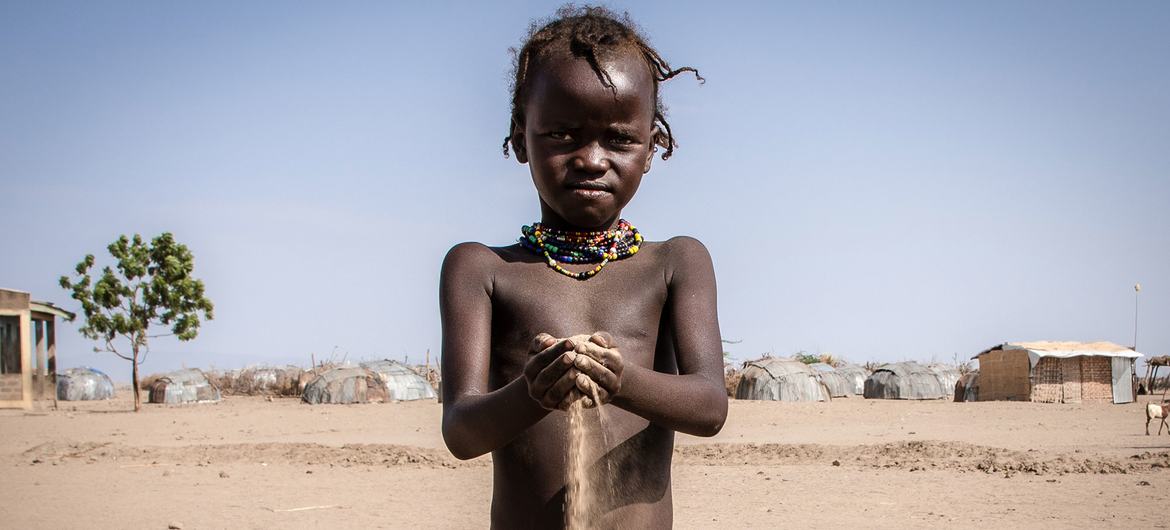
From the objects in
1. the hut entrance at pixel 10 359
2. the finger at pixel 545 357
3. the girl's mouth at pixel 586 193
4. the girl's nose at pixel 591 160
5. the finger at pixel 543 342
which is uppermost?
the girl's nose at pixel 591 160

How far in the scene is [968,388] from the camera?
3300 centimetres

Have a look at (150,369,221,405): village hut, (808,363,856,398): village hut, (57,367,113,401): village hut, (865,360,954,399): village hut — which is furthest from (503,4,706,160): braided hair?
(57,367,113,401): village hut

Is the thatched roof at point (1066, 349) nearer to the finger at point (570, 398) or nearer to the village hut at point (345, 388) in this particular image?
the village hut at point (345, 388)

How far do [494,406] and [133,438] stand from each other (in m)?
20.1

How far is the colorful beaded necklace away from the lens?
2.55 m

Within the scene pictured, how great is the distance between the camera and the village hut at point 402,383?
3488cm

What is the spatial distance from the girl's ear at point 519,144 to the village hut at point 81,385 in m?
42.7

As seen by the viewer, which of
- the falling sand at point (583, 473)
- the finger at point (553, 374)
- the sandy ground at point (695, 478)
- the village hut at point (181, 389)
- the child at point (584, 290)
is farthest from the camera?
the village hut at point (181, 389)

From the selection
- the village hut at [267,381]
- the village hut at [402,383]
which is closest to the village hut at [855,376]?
the village hut at [402,383]

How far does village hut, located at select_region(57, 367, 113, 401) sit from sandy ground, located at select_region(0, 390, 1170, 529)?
2018cm

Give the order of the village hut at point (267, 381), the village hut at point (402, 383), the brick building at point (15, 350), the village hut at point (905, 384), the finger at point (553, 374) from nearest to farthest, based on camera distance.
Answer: the finger at point (553, 374), the brick building at point (15, 350), the village hut at point (402, 383), the village hut at point (905, 384), the village hut at point (267, 381)

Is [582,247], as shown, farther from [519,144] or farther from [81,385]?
[81,385]

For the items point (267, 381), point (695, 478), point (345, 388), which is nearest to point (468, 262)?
point (695, 478)

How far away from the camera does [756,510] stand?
981 centimetres
